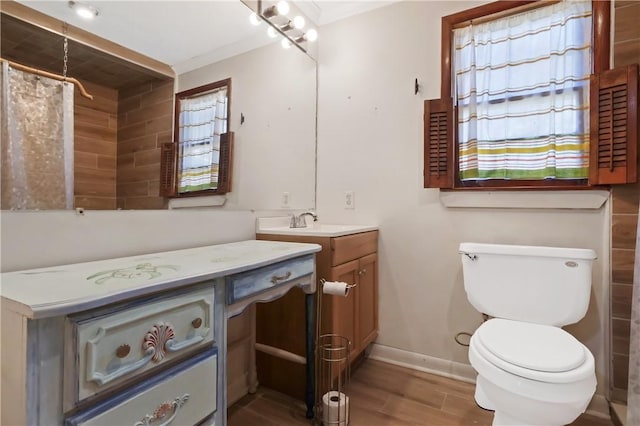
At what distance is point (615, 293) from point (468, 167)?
890 mm

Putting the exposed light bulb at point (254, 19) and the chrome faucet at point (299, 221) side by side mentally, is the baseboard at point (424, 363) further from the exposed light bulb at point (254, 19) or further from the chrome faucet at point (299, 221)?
the exposed light bulb at point (254, 19)

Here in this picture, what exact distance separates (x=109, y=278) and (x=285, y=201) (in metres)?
1.35

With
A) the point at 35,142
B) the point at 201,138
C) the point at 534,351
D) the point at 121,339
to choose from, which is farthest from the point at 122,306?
the point at 534,351

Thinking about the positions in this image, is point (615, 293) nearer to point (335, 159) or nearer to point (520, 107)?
point (520, 107)

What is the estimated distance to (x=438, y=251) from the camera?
187 centimetres

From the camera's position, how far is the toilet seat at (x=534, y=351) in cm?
104

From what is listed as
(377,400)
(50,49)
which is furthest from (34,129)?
(377,400)

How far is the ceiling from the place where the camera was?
889 millimetres

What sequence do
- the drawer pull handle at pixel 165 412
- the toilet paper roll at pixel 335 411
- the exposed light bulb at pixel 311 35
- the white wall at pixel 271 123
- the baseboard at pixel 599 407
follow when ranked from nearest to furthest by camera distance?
1. the drawer pull handle at pixel 165 412
2. the toilet paper roll at pixel 335 411
3. the baseboard at pixel 599 407
4. the white wall at pixel 271 123
5. the exposed light bulb at pixel 311 35

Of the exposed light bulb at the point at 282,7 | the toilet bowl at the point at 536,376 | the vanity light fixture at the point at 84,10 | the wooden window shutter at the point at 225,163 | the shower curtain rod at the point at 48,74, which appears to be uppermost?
the exposed light bulb at the point at 282,7

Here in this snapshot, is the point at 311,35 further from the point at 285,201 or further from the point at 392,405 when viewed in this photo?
the point at 392,405

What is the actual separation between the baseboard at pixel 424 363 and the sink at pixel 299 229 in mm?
791

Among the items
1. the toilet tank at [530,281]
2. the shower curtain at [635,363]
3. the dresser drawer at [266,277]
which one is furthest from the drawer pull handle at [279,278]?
the shower curtain at [635,363]

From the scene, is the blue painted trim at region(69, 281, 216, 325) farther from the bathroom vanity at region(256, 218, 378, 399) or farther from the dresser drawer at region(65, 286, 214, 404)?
the bathroom vanity at region(256, 218, 378, 399)
